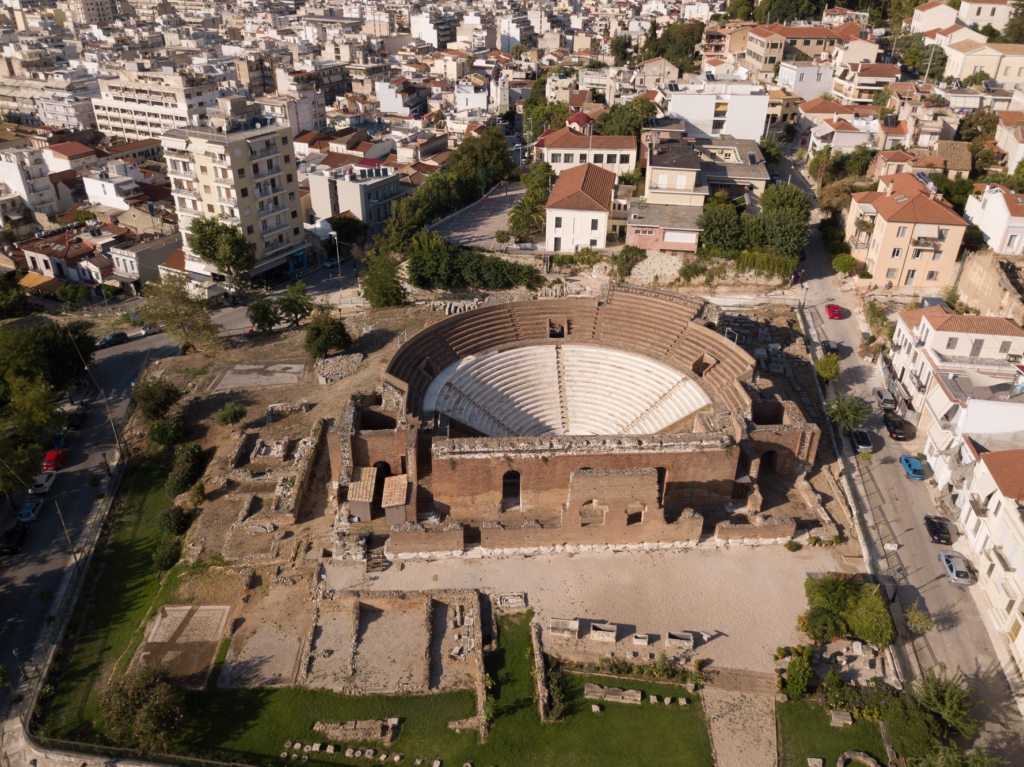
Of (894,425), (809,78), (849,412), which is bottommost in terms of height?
(894,425)

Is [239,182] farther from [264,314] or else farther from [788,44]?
[788,44]

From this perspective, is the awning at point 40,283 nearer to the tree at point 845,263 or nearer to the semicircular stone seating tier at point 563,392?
the semicircular stone seating tier at point 563,392

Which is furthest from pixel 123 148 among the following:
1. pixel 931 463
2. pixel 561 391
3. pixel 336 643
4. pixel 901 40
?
pixel 901 40

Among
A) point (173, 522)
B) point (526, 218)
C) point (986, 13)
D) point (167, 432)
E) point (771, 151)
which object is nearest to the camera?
point (173, 522)

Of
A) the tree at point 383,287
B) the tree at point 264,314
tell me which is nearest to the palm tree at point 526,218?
the tree at point 383,287

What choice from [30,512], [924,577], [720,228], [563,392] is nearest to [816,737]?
[924,577]

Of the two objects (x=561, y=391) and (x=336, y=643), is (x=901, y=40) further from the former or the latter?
(x=336, y=643)
